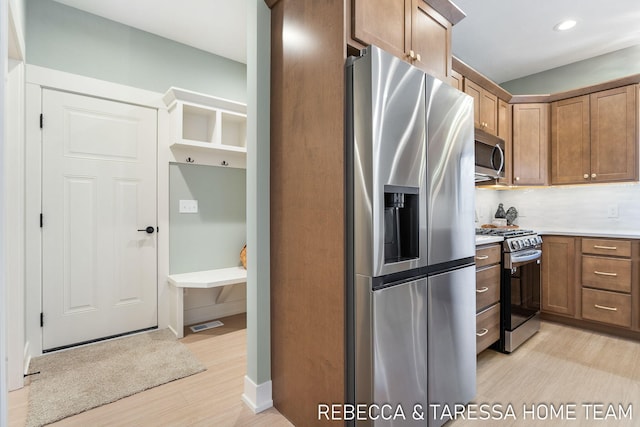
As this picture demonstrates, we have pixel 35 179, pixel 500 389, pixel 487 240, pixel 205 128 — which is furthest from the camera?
pixel 205 128

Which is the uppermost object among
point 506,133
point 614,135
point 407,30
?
point 407,30

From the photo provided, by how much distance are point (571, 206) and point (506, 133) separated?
1115 mm

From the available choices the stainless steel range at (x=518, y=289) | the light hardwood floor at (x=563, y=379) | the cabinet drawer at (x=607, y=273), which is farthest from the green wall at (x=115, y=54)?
the cabinet drawer at (x=607, y=273)

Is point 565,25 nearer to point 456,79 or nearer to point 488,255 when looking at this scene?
point 456,79

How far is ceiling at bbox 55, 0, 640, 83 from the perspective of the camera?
2510mm

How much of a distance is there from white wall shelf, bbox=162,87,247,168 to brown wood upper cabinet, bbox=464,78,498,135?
214cm

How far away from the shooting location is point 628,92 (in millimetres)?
2895

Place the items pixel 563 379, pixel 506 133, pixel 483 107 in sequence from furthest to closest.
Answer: pixel 506 133
pixel 483 107
pixel 563 379

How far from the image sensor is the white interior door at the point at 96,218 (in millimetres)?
2477

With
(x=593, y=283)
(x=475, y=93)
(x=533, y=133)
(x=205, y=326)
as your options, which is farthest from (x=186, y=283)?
(x=533, y=133)

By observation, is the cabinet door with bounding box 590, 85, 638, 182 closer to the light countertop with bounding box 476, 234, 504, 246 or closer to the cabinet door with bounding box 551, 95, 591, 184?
the cabinet door with bounding box 551, 95, 591, 184

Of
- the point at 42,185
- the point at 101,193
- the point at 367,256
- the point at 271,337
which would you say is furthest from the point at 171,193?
the point at 367,256

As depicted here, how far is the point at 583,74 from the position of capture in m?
3.38

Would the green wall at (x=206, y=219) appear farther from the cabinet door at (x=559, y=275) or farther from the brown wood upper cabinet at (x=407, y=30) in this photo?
the cabinet door at (x=559, y=275)
